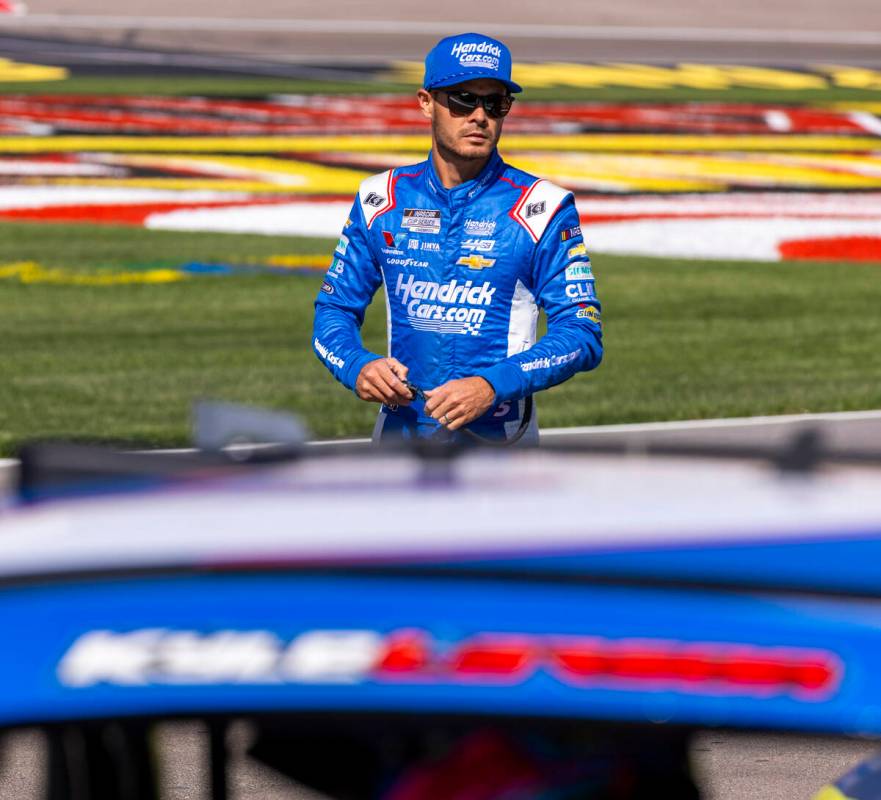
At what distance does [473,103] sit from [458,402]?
0.80 m

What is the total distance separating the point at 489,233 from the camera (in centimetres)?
480

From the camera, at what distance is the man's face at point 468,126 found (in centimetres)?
478

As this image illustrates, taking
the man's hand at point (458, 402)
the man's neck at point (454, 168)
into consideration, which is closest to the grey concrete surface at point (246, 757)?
the man's hand at point (458, 402)

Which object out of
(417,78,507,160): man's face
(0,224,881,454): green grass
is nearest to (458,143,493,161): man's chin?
(417,78,507,160): man's face

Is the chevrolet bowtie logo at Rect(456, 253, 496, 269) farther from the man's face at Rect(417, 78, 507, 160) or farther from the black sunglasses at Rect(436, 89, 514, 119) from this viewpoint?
the black sunglasses at Rect(436, 89, 514, 119)

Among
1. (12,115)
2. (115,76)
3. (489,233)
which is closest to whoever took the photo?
(489,233)

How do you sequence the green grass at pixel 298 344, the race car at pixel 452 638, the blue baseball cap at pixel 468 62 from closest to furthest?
the race car at pixel 452 638, the blue baseball cap at pixel 468 62, the green grass at pixel 298 344

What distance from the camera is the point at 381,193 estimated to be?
4.97 m

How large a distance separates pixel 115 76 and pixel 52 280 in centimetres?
1668

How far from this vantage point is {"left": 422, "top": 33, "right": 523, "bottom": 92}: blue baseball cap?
4758mm

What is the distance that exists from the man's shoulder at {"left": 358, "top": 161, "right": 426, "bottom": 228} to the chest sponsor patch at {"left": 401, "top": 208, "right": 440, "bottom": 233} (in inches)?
2.4

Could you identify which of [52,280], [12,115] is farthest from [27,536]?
[12,115]

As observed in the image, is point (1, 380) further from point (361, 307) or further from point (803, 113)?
point (803, 113)

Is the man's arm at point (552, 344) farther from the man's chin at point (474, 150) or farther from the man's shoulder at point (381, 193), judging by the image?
the man's shoulder at point (381, 193)
